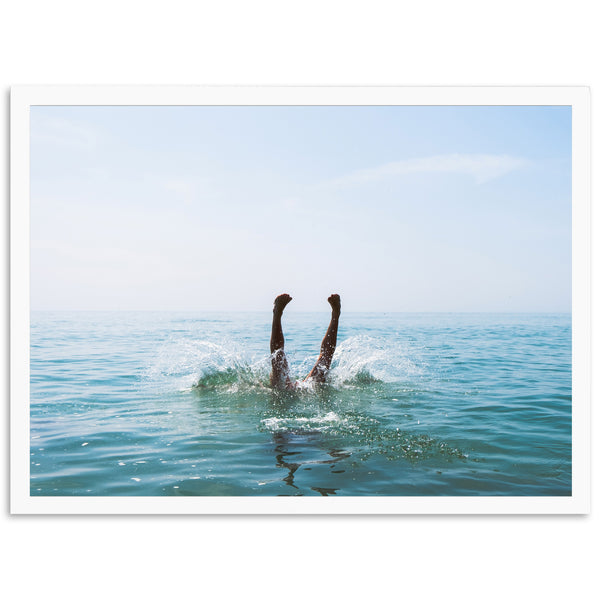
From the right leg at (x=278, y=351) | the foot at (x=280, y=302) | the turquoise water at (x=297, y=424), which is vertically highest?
the foot at (x=280, y=302)

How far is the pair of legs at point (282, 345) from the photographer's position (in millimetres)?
4961

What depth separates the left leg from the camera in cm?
521

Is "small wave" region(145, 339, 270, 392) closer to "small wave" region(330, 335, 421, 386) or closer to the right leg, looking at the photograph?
the right leg

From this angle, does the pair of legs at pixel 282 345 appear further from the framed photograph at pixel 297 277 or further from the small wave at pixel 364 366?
the small wave at pixel 364 366

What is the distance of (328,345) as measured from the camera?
5449mm

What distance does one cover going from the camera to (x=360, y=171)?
5.64 meters

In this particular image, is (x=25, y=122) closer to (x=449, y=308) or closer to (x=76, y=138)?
(x=76, y=138)

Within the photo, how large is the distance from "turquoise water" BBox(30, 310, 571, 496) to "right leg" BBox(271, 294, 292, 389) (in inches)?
6.7

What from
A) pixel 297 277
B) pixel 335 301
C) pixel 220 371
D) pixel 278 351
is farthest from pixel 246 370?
pixel 335 301

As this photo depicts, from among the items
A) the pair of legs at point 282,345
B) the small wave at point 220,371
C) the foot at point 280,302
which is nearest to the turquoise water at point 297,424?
the small wave at point 220,371
